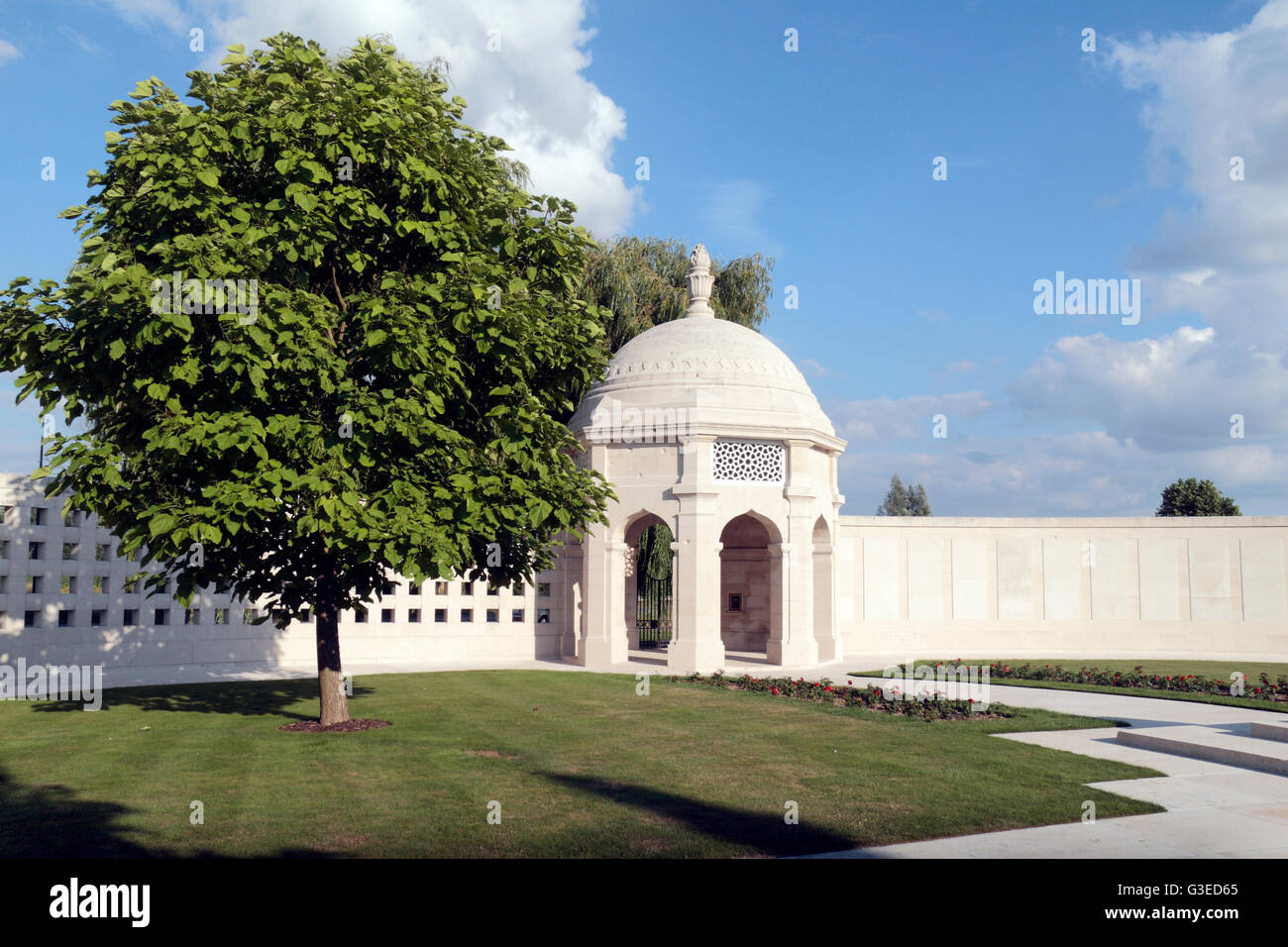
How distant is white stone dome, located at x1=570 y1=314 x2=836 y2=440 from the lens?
86.4 feet

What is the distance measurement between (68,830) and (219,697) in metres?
10.5

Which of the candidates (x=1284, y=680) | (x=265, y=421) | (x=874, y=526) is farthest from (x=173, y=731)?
(x=874, y=526)

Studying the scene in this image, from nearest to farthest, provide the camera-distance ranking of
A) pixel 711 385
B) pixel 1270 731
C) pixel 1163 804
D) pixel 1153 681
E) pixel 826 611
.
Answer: pixel 1163 804, pixel 1270 731, pixel 1153 681, pixel 711 385, pixel 826 611

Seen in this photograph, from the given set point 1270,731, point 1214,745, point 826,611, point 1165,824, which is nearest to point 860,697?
point 1214,745

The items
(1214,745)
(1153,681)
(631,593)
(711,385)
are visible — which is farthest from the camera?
(631,593)

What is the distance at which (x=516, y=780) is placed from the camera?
1128cm

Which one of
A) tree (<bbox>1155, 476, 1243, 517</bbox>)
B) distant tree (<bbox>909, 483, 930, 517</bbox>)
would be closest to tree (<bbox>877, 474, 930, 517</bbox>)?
distant tree (<bbox>909, 483, 930, 517</bbox>)

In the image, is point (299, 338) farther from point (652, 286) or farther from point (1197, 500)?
point (1197, 500)

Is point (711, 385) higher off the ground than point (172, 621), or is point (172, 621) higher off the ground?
point (711, 385)

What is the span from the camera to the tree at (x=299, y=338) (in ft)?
39.0

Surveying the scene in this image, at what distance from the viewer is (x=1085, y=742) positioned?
14539 mm
